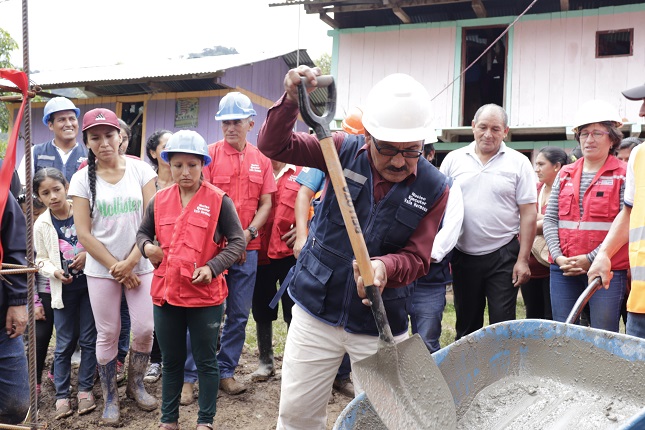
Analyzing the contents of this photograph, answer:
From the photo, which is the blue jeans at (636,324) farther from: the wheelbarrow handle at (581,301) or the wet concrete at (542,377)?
the wet concrete at (542,377)

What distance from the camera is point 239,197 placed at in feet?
15.3

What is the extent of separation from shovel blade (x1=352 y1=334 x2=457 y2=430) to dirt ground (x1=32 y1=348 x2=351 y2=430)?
1.83m

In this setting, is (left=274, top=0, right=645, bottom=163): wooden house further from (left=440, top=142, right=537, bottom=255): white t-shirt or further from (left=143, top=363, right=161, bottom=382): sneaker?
(left=143, top=363, right=161, bottom=382): sneaker

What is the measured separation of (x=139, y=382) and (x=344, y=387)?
1469 mm

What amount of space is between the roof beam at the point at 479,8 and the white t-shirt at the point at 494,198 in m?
6.93

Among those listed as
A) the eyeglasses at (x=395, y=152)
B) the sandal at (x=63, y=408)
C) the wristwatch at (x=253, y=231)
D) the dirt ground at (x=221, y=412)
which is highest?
the eyeglasses at (x=395, y=152)

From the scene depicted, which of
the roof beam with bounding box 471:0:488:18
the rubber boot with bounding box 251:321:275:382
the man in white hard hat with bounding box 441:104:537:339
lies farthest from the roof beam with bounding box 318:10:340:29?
the rubber boot with bounding box 251:321:275:382

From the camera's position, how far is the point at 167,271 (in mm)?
3621

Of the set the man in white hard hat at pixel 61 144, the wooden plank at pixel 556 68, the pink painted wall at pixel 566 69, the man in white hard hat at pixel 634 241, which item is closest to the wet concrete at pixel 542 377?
the man in white hard hat at pixel 634 241

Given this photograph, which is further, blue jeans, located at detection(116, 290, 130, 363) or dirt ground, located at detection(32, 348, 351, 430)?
blue jeans, located at detection(116, 290, 130, 363)

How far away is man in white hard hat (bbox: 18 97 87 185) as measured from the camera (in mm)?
5047

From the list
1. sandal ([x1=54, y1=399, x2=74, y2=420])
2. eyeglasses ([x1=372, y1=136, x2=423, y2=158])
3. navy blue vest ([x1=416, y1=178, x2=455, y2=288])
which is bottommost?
sandal ([x1=54, y1=399, x2=74, y2=420])

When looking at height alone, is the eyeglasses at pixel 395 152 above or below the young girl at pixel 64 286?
above

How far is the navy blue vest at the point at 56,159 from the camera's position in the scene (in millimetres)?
5156
